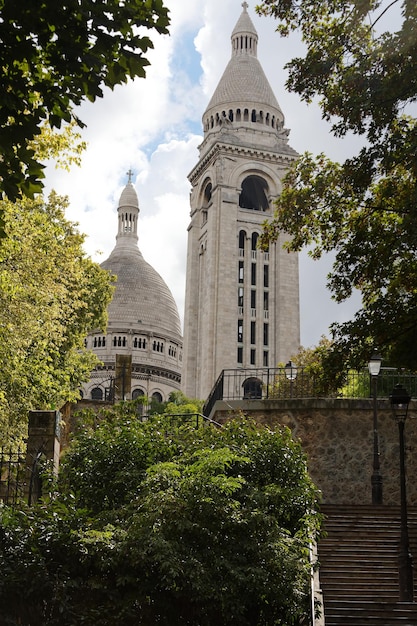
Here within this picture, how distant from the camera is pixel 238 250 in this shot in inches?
3401

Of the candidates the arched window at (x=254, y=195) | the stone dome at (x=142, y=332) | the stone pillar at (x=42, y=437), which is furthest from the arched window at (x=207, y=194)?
the stone pillar at (x=42, y=437)

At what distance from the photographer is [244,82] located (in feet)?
303

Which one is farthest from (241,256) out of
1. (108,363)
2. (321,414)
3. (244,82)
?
(321,414)

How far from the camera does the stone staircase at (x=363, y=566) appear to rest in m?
14.1

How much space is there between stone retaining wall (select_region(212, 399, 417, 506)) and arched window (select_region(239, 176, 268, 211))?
2667 inches

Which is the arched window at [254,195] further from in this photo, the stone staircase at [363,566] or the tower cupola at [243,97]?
the stone staircase at [363,566]

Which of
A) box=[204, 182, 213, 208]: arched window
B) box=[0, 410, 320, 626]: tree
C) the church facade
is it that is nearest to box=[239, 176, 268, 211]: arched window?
the church facade

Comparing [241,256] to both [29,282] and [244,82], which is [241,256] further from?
[29,282]

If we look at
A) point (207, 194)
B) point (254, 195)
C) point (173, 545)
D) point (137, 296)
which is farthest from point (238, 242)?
point (173, 545)

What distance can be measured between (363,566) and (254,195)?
251ft

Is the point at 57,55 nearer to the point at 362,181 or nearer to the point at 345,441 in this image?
the point at 362,181

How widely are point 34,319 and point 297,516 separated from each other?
291 inches

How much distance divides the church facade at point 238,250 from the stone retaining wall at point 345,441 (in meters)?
58.9

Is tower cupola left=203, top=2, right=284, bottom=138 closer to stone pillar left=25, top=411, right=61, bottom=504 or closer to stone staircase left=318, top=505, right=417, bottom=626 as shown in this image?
stone staircase left=318, top=505, right=417, bottom=626
